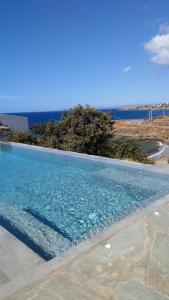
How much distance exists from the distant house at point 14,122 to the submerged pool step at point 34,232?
17426 mm

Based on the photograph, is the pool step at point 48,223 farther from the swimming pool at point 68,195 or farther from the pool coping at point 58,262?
the pool coping at point 58,262

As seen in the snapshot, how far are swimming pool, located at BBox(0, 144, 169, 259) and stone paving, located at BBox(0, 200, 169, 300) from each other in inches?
33.3

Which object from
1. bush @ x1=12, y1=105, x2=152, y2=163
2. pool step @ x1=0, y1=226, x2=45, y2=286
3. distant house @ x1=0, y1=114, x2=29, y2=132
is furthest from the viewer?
distant house @ x1=0, y1=114, x2=29, y2=132

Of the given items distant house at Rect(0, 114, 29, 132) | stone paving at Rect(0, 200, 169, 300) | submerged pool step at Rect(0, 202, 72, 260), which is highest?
distant house at Rect(0, 114, 29, 132)

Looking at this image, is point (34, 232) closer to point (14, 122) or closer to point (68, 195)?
point (68, 195)

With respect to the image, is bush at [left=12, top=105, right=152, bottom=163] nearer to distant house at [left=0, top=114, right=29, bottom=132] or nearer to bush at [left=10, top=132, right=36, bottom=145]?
bush at [left=10, top=132, right=36, bottom=145]

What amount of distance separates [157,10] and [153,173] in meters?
8.82

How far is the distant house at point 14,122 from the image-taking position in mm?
22484

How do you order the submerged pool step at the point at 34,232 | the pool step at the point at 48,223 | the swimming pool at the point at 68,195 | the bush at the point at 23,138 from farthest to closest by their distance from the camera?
the bush at the point at 23,138 < the swimming pool at the point at 68,195 < the pool step at the point at 48,223 < the submerged pool step at the point at 34,232

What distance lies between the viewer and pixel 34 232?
15.6 feet

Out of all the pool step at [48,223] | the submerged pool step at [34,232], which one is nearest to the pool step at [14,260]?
the submerged pool step at [34,232]

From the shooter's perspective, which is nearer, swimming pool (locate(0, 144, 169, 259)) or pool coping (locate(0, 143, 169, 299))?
pool coping (locate(0, 143, 169, 299))

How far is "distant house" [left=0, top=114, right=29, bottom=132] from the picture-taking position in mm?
22484

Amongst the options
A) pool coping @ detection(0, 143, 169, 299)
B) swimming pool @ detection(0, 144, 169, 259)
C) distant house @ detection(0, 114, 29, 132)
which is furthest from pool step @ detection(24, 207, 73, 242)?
distant house @ detection(0, 114, 29, 132)
